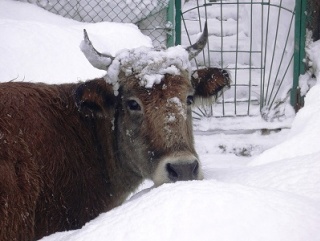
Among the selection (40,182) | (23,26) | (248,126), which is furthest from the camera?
(248,126)

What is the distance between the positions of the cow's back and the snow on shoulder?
1.19ft

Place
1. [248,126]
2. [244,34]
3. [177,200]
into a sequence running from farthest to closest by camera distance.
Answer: [244,34], [248,126], [177,200]

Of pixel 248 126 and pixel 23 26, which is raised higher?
pixel 23 26

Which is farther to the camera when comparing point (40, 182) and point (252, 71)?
point (252, 71)

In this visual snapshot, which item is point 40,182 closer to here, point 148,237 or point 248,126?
point 148,237

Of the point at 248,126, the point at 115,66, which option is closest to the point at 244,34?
the point at 248,126

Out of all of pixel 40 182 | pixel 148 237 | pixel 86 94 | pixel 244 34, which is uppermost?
pixel 148 237

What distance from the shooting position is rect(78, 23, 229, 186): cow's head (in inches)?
162

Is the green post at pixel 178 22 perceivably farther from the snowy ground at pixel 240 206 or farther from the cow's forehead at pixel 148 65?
the cow's forehead at pixel 148 65

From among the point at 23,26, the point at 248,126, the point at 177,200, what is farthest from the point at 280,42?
the point at 177,200

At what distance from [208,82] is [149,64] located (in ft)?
2.13

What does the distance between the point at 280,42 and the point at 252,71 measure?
67 cm

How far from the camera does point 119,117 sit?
180 inches

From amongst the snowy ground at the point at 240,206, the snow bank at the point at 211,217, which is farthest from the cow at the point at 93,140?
the snow bank at the point at 211,217
